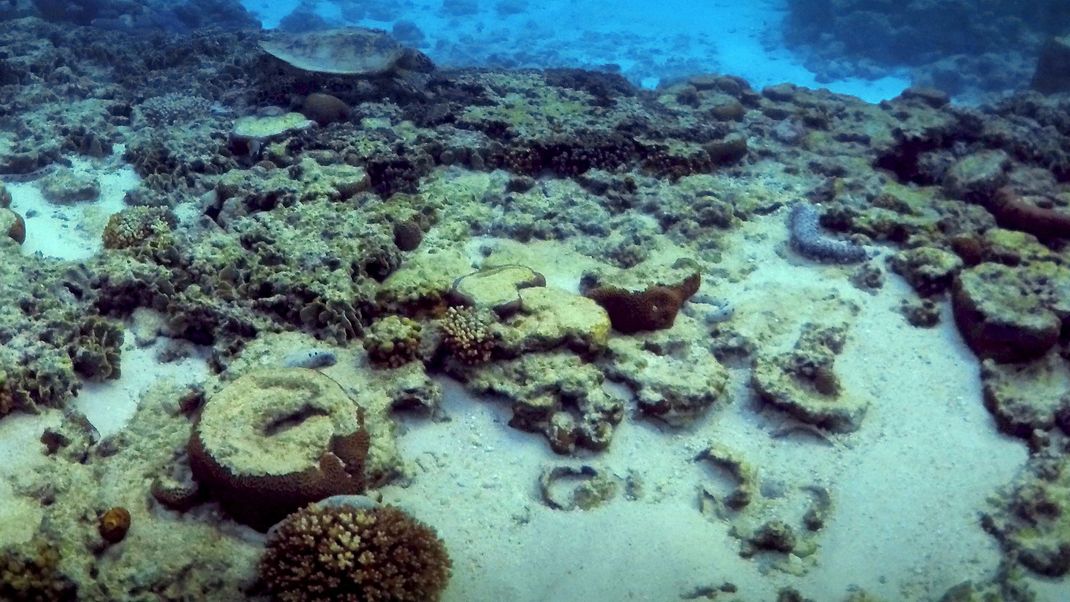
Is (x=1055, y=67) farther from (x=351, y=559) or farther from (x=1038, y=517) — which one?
(x=351, y=559)

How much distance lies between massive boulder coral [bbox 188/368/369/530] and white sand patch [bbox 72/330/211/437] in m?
1.02

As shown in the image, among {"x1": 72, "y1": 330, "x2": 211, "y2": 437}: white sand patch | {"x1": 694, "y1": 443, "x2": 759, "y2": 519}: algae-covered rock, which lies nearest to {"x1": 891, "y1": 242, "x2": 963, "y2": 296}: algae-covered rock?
{"x1": 694, "y1": 443, "x2": 759, "y2": 519}: algae-covered rock

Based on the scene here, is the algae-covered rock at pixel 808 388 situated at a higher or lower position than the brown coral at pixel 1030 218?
lower

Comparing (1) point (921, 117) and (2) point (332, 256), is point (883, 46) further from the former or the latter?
(2) point (332, 256)

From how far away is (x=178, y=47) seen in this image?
43.0 feet

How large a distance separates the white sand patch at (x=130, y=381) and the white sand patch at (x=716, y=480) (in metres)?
1.96

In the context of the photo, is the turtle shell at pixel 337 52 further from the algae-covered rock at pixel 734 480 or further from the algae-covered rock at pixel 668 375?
the algae-covered rock at pixel 734 480

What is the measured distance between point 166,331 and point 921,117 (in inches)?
444

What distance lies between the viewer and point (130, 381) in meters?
5.37

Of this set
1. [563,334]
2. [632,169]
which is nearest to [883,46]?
[632,169]

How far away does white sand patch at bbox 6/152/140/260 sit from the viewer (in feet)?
22.6

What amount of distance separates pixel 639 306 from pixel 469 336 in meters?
1.58

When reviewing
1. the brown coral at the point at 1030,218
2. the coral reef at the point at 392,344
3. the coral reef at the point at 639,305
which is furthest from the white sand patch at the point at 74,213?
the brown coral at the point at 1030,218

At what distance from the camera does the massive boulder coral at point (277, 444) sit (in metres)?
4.14
